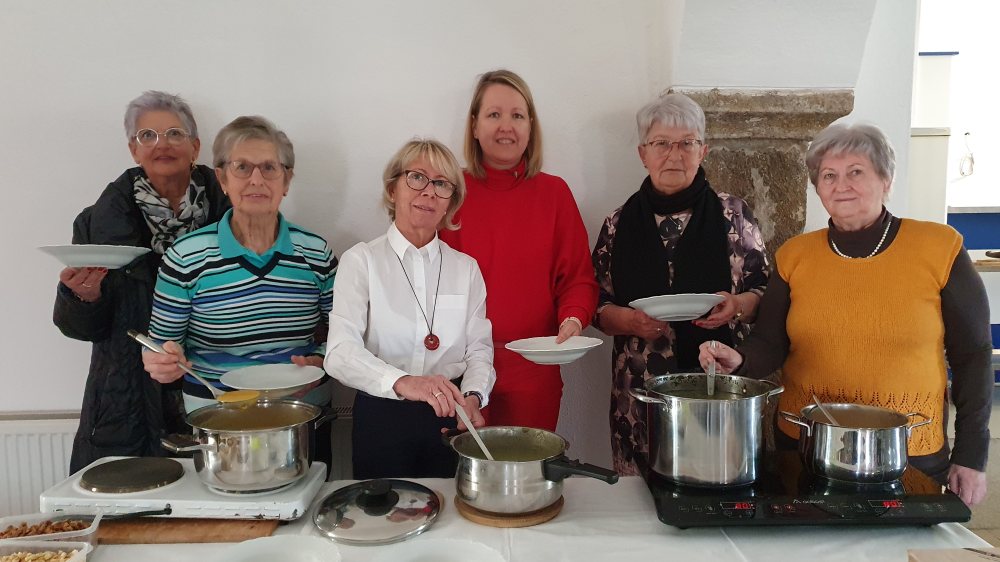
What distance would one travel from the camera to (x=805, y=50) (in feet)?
8.53

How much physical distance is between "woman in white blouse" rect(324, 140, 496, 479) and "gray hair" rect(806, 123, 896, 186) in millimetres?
1051

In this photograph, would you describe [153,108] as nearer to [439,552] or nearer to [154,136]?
[154,136]

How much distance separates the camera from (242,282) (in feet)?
6.47

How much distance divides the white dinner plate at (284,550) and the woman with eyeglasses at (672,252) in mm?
1310

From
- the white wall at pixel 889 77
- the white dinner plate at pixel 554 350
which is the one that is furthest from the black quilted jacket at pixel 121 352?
the white wall at pixel 889 77

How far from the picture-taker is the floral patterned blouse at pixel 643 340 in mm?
2273

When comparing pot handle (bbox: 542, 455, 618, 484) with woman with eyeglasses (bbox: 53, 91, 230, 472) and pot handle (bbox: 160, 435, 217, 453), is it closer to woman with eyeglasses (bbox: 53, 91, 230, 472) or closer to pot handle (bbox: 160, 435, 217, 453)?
pot handle (bbox: 160, 435, 217, 453)

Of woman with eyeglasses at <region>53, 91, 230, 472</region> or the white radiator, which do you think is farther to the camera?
the white radiator

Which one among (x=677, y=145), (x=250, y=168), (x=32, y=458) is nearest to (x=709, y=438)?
(x=677, y=145)

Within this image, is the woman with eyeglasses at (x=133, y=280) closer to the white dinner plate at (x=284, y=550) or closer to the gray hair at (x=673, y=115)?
the white dinner plate at (x=284, y=550)

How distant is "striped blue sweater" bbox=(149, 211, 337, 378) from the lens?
1954 mm

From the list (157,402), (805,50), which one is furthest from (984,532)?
(157,402)

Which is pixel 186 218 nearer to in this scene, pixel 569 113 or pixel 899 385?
pixel 569 113

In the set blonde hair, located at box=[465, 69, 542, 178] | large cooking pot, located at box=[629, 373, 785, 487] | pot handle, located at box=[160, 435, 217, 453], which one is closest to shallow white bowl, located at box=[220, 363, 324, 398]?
pot handle, located at box=[160, 435, 217, 453]
